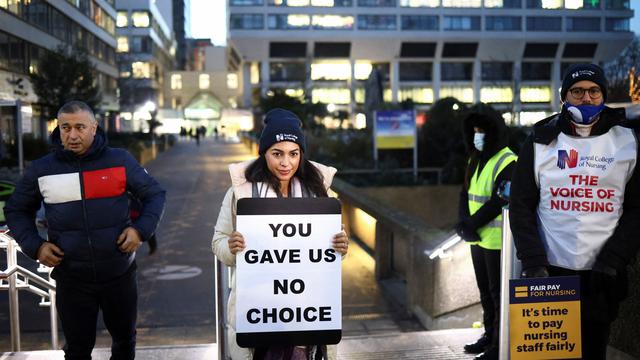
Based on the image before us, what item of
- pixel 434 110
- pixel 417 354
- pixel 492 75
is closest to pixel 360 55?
pixel 492 75

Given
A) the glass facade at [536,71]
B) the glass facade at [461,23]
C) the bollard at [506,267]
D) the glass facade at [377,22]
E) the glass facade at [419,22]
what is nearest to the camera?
the bollard at [506,267]

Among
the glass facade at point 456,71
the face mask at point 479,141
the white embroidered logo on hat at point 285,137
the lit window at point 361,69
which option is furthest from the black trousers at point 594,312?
the glass facade at point 456,71

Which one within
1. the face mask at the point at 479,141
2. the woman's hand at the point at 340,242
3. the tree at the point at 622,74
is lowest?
the woman's hand at the point at 340,242

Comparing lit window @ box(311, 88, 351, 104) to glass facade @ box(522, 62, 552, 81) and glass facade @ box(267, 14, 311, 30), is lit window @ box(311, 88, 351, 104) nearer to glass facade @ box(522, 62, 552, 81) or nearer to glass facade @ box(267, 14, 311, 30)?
glass facade @ box(267, 14, 311, 30)

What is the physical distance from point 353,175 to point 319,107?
20.3 meters

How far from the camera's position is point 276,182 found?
3490 millimetres

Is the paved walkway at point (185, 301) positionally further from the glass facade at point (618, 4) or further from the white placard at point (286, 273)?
the glass facade at point (618, 4)

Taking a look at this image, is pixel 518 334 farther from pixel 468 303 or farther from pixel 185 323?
pixel 185 323

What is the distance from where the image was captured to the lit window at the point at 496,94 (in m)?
93.2

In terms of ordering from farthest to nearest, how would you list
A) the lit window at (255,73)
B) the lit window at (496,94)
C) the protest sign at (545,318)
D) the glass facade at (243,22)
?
the lit window at (496,94) → the lit window at (255,73) → the glass facade at (243,22) → the protest sign at (545,318)

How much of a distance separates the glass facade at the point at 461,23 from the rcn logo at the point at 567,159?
89464mm

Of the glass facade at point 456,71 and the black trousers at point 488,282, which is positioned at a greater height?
the glass facade at point 456,71

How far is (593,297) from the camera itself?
3609 mm

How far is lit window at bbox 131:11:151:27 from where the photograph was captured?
298 ft
